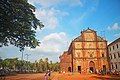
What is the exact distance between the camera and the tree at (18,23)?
16.0 meters

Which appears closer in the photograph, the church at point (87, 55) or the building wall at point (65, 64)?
the church at point (87, 55)

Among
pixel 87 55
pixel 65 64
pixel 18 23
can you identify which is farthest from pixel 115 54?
pixel 18 23

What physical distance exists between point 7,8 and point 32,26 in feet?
13.8

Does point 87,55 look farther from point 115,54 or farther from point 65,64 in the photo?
point 115,54

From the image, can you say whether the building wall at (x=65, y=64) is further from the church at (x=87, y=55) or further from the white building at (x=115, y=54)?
the white building at (x=115, y=54)

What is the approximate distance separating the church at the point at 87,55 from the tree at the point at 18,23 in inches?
1708

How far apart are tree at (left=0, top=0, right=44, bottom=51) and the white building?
39.9 metres

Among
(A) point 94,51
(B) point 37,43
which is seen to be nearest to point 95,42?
(A) point 94,51

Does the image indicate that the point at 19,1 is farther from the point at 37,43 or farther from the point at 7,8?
the point at 37,43

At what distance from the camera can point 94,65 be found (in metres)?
61.6

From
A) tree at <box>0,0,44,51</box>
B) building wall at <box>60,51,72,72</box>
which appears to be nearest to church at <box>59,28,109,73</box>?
building wall at <box>60,51,72,72</box>

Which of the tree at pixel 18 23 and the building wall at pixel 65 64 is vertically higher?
the tree at pixel 18 23

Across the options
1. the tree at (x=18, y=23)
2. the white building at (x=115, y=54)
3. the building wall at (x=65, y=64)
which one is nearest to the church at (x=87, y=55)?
the building wall at (x=65, y=64)

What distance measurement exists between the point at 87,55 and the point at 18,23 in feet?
160
